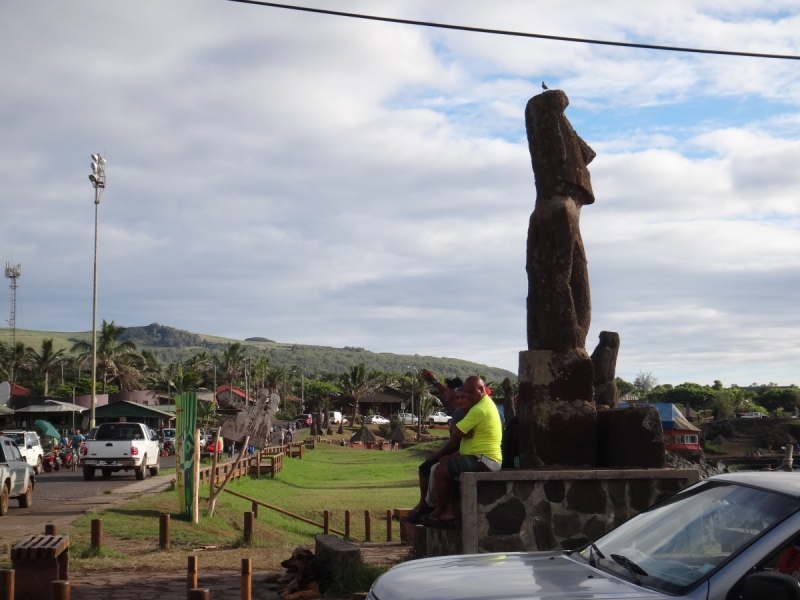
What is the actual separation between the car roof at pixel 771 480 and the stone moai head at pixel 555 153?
6.59 m

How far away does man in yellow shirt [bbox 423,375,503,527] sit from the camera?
9.31 meters

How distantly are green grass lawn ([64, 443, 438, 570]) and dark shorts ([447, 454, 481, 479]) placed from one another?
4.02 metres

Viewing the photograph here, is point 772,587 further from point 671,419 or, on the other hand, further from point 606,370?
point 671,419

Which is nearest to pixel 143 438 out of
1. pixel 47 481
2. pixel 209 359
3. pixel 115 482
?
pixel 115 482

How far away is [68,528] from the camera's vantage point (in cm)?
1553

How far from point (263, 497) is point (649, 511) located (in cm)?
2219

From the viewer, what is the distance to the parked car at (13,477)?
18719 millimetres

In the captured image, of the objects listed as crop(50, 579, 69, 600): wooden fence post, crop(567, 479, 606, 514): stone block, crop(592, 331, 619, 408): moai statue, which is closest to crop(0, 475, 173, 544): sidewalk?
crop(50, 579, 69, 600): wooden fence post

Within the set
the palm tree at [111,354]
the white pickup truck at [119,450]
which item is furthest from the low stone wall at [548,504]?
the palm tree at [111,354]

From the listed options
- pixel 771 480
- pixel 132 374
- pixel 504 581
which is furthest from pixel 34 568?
pixel 132 374

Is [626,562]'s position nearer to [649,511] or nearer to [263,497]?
[649,511]

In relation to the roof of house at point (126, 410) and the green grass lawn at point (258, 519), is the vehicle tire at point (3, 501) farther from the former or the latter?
the roof of house at point (126, 410)

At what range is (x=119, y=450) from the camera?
28.1 meters

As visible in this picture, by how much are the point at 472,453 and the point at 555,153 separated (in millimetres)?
3718
